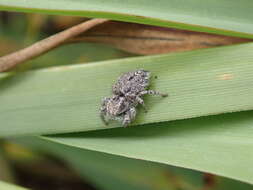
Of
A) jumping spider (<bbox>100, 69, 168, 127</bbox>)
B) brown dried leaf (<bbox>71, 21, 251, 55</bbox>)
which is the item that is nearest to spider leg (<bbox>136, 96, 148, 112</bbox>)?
jumping spider (<bbox>100, 69, 168, 127</bbox>)

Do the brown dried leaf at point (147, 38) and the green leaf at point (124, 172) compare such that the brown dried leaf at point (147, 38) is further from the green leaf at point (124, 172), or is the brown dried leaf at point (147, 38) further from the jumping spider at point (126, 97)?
the green leaf at point (124, 172)

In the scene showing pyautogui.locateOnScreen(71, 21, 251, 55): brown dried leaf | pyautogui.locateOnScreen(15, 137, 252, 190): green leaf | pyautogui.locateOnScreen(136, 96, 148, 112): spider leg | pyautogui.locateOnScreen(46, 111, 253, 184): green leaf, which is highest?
pyautogui.locateOnScreen(71, 21, 251, 55): brown dried leaf

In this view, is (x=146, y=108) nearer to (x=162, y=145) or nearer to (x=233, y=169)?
(x=162, y=145)

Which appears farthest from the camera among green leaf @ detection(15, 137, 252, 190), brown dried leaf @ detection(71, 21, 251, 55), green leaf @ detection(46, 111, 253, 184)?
green leaf @ detection(15, 137, 252, 190)

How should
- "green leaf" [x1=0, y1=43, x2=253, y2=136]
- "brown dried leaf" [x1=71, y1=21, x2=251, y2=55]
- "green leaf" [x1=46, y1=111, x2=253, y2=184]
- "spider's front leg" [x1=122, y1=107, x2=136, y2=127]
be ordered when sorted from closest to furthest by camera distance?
"green leaf" [x1=46, y1=111, x2=253, y2=184] → "green leaf" [x1=0, y1=43, x2=253, y2=136] → "spider's front leg" [x1=122, y1=107, x2=136, y2=127] → "brown dried leaf" [x1=71, y1=21, x2=251, y2=55]

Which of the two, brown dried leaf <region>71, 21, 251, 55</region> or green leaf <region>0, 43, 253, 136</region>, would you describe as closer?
green leaf <region>0, 43, 253, 136</region>

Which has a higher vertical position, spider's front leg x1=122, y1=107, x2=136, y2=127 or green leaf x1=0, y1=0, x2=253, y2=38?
green leaf x1=0, y1=0, x2=253, y2=38

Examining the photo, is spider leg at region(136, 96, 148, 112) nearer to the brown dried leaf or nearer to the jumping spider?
the jumping spider
